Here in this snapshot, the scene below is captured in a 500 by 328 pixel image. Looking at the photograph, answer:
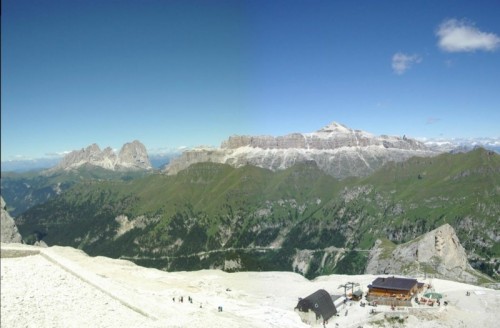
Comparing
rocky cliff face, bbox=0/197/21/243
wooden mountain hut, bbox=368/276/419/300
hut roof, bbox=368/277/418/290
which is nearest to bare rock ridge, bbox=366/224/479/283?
hut roof, bbox=368/277/418/290

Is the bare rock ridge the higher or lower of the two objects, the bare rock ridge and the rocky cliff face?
the lower

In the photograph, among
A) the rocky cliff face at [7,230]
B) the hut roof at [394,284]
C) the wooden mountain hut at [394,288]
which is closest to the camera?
the wooden mountain hut at [394,288]

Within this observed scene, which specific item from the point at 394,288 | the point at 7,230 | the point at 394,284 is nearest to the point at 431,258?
the point at 394,284

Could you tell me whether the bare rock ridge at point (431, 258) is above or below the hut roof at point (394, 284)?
below

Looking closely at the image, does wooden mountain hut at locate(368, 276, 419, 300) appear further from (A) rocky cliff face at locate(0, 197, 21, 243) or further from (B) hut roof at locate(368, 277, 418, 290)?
(A) rocky cliff face at locate(0, 197, 21, 243)

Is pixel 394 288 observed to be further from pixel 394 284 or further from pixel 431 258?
pixel 431 258

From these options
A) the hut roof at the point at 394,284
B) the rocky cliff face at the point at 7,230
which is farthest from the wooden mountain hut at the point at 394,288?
the rocky cliff face at the point at 7,230

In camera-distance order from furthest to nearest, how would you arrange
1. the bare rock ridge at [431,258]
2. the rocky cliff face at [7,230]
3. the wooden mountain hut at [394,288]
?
the bare rock ridge at [431,258]
the rocky cliff face at [7,230]
the wooden mountain hut at [394,288]

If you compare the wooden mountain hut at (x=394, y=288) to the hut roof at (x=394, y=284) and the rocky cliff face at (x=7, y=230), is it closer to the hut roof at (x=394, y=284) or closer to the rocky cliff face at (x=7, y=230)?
the hut roof at (x=394, y=284)
